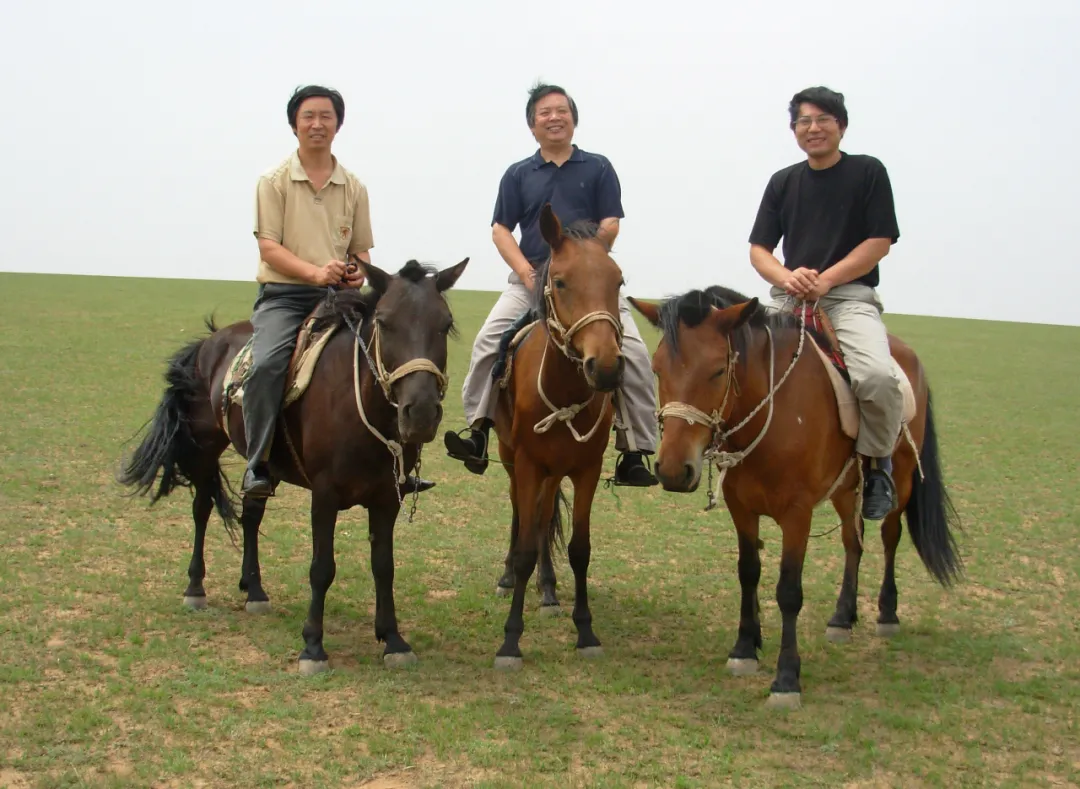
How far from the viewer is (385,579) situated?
19.3ft

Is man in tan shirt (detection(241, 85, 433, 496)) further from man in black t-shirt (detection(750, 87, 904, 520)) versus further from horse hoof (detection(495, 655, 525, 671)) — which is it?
man in black t-shirt (detection(750, 87, 904, 520))

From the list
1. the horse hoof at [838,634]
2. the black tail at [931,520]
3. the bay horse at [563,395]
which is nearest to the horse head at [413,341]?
the bay horse at [563,395]

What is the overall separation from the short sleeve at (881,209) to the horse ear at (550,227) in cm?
186

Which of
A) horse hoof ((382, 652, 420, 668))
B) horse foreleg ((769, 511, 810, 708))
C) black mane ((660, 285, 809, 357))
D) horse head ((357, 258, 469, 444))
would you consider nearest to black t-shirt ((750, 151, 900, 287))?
black mane ((660, 285, 809, 357))

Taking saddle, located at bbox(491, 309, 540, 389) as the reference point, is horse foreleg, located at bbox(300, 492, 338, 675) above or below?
below

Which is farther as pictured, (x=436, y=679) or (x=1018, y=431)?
(x=1018, y=431)

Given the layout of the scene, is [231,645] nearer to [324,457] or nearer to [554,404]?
[324,457]

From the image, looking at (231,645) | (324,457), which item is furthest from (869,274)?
(231,645)

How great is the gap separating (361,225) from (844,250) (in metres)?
3.00

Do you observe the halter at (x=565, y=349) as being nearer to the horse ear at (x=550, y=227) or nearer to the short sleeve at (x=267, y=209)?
the horse ear at (x=550, y=227)

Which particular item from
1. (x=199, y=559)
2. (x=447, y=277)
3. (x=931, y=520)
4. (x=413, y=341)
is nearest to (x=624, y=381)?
(x=447, y=277)

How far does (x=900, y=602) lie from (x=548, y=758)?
3874mm

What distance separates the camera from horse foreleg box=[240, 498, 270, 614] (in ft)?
22.1

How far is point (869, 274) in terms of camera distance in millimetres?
6168
